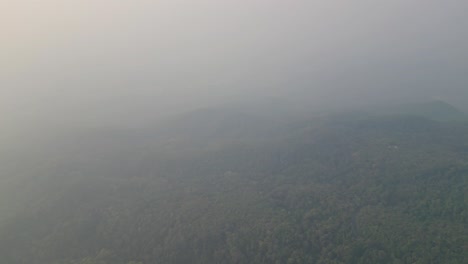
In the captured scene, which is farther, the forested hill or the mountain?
the mountain

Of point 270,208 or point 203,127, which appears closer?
point 270,208

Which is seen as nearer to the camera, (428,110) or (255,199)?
(255,199)

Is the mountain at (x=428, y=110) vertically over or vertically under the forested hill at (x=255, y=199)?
over

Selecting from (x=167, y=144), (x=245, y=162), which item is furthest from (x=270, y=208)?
(x=167, y=144)

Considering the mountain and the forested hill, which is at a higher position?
the mountain

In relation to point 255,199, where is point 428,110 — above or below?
above

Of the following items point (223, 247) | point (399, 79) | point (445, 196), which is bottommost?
point (223, 247)

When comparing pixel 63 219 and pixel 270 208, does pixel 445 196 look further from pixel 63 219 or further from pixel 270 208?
pixel 63 219

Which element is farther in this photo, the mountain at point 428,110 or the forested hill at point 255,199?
the mountain at point 428,110
